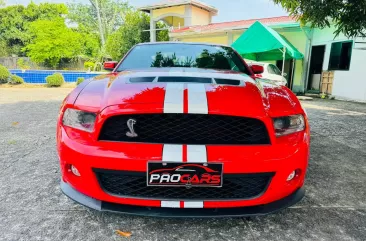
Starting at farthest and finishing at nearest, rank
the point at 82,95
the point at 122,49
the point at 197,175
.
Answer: the point at 122,49
the point at 82,95
the point at 197,175

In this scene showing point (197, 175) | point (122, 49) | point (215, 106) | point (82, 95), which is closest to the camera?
point (197, 175)

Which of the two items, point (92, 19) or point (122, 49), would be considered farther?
point (92, 19)

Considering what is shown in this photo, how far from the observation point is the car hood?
149cm

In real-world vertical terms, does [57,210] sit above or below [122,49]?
below

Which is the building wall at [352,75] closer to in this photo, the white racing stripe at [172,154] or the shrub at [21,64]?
the white racing stripe at [172,154]

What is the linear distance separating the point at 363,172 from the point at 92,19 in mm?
40546

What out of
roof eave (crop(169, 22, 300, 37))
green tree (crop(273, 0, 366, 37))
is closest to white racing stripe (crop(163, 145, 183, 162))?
green tree (crop(273, 0, 366, 37))

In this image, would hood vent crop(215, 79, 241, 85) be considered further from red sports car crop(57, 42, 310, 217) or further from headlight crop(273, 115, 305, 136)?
headlight crop(273, 115, 305, 136)

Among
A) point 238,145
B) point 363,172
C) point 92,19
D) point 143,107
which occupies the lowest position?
point 363,172

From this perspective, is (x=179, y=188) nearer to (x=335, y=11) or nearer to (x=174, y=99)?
(x=174, y=99)

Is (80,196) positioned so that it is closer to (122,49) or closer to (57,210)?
(57,210)

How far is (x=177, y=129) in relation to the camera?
4.91 feet

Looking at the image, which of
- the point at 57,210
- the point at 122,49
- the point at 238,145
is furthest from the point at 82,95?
the point at 122,49

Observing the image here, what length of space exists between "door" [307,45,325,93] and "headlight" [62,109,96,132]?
1115 centimetres
